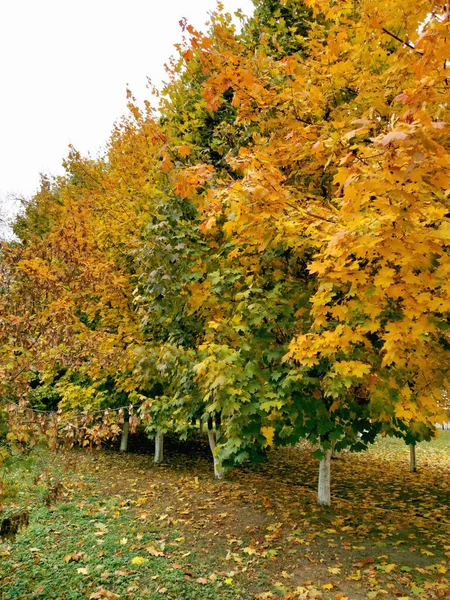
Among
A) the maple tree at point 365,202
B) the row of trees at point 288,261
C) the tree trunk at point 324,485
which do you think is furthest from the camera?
the tree trunk at point 324,485

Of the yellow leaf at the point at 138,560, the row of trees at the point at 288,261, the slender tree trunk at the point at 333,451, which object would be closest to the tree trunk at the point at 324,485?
the row of trees at the point at 288,261

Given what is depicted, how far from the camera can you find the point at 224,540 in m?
5.11

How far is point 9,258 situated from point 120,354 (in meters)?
2.62

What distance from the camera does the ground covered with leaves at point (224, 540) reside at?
3.91 metres

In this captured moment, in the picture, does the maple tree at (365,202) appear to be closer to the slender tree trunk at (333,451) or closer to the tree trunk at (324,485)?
the slender tree trunk at (333,451)

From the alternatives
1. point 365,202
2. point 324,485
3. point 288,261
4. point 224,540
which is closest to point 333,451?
point 324,485

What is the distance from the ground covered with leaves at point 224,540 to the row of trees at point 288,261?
1.00 m

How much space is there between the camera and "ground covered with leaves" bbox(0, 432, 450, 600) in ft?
12.8

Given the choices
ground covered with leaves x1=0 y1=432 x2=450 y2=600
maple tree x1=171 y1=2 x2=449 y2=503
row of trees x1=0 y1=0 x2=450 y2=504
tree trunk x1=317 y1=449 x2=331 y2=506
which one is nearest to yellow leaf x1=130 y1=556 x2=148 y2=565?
ground covered with leaves x1=0 y1=432 x2=450 y2=600

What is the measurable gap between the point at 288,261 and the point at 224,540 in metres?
3.78

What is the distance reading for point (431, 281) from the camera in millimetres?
2973

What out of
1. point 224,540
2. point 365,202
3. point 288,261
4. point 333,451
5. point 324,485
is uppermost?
point 288,261

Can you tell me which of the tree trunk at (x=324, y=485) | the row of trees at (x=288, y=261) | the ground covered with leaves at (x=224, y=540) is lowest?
the ground covered with leaves at (x=224, y=540)

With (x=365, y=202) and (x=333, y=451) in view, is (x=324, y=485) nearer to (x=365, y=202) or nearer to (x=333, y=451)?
(x=333, y=451)
